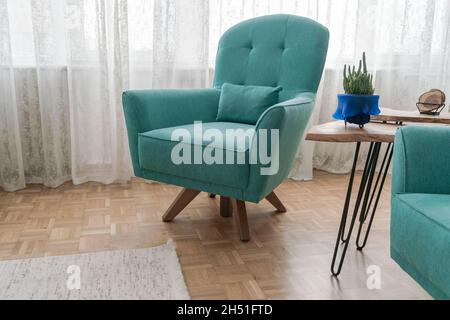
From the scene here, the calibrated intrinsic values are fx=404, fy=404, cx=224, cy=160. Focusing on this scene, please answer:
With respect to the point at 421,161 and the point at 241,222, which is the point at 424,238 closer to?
the point at 421,161

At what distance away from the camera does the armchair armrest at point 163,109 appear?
168 centimetres

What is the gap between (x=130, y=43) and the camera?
7.68ft

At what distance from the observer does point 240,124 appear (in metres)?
1.90

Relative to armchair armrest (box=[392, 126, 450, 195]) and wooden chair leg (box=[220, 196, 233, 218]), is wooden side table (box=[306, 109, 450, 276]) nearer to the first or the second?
armchair armrest (box=[392, 126, 450, 195])

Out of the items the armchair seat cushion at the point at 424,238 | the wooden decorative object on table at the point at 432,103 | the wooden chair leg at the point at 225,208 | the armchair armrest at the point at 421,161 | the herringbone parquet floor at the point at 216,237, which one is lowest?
the herringbone parquet floor at the point at 216,237

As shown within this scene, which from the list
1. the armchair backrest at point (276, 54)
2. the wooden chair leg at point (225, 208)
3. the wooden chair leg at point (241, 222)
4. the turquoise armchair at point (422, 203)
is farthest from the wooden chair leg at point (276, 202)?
the turquoise armchair at point (422, 203)

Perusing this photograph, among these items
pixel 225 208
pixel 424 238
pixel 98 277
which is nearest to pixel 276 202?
pixel 225 208

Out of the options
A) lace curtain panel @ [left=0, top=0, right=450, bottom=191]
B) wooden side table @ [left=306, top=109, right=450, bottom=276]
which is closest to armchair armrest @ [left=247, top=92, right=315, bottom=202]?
wooden side table @ [left=306, top=109, right=450, bottom=276]

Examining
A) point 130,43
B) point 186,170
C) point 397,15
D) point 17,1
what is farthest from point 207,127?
point 397,15

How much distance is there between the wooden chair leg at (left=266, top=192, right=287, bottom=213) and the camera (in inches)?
78.6

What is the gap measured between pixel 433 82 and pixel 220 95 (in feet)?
5.25

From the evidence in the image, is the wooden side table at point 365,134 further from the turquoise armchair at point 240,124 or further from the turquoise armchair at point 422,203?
the turquoise armchair at point 240,124

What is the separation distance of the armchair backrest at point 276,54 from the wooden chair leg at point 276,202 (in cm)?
48

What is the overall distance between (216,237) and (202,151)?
0.41 meters
